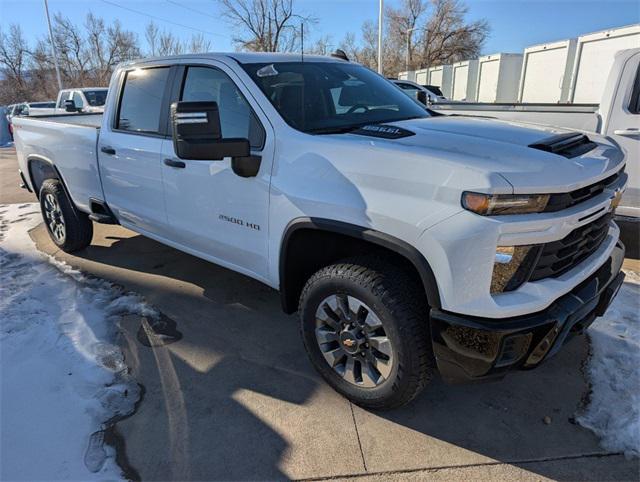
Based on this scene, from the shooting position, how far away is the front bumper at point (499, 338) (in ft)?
6.36

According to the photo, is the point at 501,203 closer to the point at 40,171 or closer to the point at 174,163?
the point at 174,163

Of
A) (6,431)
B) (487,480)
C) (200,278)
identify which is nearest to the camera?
(487,480)

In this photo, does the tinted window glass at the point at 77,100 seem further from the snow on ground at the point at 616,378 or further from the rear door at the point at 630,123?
the snow on ground at the point at 616,378

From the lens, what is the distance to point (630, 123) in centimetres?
481

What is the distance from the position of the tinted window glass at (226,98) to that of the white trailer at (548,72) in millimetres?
10470

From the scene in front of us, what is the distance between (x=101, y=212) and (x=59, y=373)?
198 cm

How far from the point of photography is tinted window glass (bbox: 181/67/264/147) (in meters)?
2.78

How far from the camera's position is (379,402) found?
2.46 metres

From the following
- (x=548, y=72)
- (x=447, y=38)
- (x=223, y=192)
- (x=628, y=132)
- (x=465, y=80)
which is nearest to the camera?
(x=223, y=192)

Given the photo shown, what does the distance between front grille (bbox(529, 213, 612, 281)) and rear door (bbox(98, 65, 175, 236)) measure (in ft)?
8.72

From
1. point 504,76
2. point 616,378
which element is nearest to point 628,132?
point 616,378

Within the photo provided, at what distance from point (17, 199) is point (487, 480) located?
8613mm

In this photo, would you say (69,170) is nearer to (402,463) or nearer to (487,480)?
(402,463)

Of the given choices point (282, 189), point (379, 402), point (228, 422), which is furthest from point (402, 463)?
point (282, 189)
